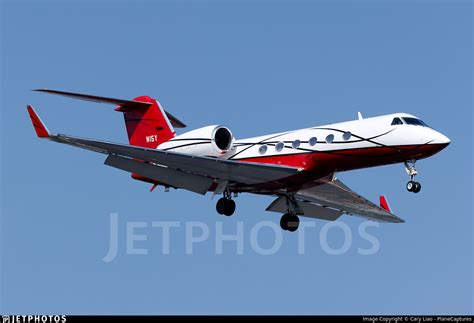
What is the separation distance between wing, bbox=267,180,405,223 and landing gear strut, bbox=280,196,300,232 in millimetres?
167

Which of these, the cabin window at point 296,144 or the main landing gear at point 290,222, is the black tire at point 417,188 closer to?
the cabin window at point 296,144

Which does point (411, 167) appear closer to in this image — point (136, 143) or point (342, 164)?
point (342, 164)

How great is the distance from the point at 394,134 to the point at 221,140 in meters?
5.29

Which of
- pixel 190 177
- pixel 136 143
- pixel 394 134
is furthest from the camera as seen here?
pixel 136 143

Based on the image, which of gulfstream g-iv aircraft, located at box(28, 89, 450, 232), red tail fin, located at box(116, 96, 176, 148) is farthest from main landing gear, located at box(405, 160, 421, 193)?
red tail fin, located at box(116, 96, 176, 148)

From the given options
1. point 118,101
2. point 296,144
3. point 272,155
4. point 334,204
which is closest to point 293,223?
Result: point 334,204

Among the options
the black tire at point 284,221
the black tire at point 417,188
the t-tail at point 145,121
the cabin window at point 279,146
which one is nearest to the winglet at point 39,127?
the t-tail at point 145,121

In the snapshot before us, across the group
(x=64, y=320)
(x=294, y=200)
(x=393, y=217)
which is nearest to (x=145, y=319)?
A: (x=64, y=320)

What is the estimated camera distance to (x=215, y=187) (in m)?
29.1

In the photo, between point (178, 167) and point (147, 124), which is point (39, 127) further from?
point (147, 124)

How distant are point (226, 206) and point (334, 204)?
408cm

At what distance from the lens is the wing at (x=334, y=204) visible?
29.7 meters

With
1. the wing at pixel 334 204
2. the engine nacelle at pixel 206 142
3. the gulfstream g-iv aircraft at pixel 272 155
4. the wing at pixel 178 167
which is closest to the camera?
the gulfstream g-iv aircraft at pixel 272 155

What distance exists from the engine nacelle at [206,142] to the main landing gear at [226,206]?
1297mm
